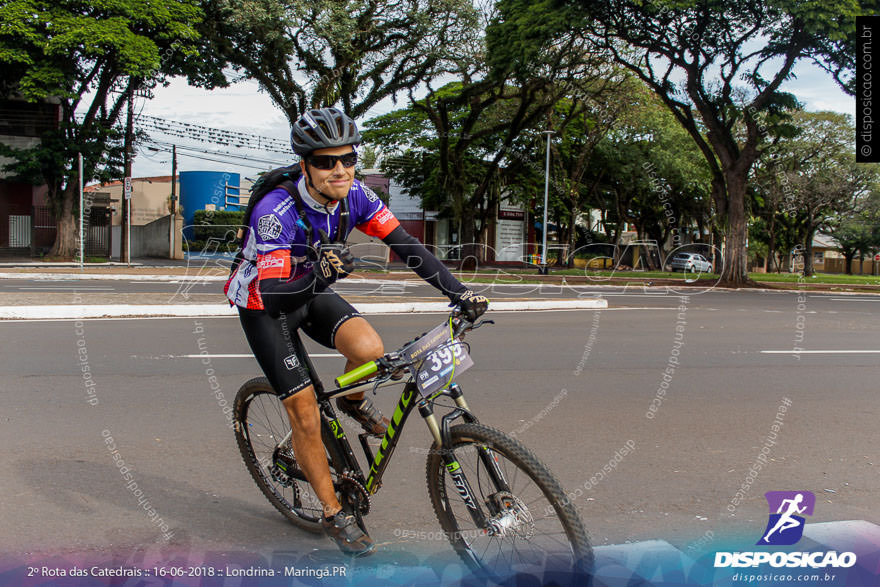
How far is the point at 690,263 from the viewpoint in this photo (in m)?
44.8

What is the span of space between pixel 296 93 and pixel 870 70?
18243 millimetres

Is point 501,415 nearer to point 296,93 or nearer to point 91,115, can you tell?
point 296,93

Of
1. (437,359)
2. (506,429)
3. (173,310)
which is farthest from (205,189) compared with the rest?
(437,359)

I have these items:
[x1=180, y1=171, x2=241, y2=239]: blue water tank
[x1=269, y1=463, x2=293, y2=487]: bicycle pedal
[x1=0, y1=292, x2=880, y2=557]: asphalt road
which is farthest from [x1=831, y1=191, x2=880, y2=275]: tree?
[x1=269, y1=463, x2=293, y2=487]: bicycle pedal

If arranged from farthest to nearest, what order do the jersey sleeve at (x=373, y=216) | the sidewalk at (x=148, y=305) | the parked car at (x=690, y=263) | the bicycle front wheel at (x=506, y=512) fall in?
the parked car at (x=690, y=263) < the sidewalk at (x=148, y=305) < the jersey sleeve at (x=373, y=216) < the bicycle front wheel at (x=506, y=512)

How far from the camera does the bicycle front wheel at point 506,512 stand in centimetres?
257

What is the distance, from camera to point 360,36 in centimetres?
2619

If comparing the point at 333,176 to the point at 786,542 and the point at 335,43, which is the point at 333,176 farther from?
the point at 335,43

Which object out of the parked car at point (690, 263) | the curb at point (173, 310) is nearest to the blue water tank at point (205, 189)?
the parked car at point (690, 263)

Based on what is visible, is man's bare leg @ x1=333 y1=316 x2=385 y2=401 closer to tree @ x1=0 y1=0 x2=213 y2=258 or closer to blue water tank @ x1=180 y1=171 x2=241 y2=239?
tree @ x1=0 y1=0 x2=213 y2=258

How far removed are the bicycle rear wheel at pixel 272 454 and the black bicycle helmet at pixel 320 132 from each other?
119 cm

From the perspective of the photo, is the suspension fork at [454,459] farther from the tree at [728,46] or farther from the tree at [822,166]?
the tree at [822,166]

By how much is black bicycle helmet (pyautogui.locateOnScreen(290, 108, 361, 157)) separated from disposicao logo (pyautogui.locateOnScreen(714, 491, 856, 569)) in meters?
2.37

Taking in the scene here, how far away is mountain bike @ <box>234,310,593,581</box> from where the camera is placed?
2602 millimetres
